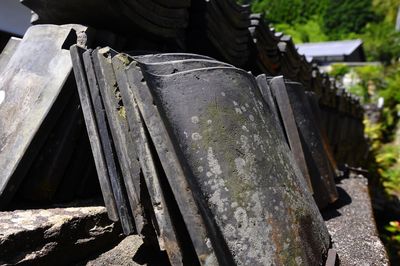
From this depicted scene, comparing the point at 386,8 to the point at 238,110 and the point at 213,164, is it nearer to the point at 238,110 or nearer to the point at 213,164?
the point at 238,110

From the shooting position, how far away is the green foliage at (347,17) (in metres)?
38.7

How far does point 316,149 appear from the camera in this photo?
74.5 inches

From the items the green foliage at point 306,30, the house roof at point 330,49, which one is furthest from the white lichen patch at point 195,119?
the green foliage at point 306,30

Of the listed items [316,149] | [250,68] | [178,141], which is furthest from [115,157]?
[250,68]

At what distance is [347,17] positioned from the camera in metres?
39.8

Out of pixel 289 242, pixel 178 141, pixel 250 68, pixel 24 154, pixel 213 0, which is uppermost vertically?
pixel 213 0

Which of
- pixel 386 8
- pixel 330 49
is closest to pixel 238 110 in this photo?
pixel 330 49

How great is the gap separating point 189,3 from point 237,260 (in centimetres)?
123

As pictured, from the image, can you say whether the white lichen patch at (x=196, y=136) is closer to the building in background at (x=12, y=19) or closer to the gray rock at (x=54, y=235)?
the gray rock at (x=54, y=235)

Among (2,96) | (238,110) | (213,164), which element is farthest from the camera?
(2,96)

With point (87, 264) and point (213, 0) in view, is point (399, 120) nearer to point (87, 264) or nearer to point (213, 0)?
point (213, 0)

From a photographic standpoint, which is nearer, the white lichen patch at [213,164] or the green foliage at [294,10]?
the white lichen patch at [213,164]

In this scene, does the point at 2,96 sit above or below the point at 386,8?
below

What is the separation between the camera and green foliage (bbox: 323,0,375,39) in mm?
38719
